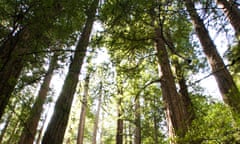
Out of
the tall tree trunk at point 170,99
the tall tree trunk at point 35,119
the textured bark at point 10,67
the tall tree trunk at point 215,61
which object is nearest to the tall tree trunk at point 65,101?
the textured bark at point 10,67

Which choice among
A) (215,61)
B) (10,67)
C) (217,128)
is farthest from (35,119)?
(217,128)

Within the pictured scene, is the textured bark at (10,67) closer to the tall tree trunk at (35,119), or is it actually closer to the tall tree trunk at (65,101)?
the tall tree trunk at (65,101)

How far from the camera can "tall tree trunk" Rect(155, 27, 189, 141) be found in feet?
11.5

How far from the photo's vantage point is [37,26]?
8.82ft

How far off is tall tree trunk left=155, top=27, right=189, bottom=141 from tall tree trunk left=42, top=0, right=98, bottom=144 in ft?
5.37

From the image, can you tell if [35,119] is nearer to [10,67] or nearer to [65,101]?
[65,101]

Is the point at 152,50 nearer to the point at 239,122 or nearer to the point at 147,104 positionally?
the point at 239,122

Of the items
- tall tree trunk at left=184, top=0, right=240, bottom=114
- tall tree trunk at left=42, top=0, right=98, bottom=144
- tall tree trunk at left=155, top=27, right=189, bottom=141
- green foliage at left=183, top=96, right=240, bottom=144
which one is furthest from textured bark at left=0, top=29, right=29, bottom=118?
tall tree trunk at left=184, top=0, right=240, bottom=114

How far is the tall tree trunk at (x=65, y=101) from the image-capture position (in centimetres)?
294

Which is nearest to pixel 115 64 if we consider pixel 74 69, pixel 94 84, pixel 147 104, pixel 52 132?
pixel 94 84

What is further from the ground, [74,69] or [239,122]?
[74,69]

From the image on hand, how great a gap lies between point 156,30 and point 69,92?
2.64m

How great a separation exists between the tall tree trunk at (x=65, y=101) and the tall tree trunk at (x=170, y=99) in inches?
64.4

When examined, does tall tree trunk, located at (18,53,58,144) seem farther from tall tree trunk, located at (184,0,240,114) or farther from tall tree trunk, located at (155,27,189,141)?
tall tree trunk, located at (184,0,240,114)
